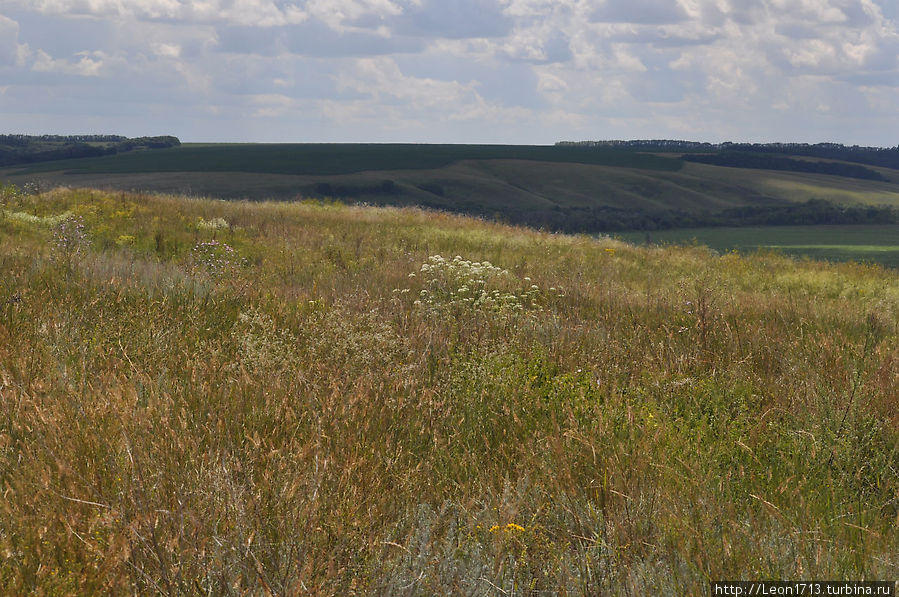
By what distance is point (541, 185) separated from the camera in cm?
11088

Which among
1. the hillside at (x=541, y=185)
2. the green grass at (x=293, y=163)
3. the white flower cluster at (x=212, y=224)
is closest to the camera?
the white flower cluster at (x=212, y=224)

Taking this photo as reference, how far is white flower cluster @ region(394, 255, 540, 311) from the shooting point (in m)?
7.95

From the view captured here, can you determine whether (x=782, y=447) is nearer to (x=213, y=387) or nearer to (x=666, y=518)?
(x=666, y=518)

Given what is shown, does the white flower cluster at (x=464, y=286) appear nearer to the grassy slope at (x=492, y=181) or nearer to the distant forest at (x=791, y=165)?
the grassy slope at (x=492, y=181)

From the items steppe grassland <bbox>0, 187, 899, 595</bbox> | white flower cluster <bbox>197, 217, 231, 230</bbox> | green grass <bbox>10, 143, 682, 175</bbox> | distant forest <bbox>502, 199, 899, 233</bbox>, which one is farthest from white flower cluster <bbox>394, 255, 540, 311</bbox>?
green grass <bbox>10, 143, 682, 175</bbox>

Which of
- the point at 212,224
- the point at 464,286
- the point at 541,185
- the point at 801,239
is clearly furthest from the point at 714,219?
the point at 464,286

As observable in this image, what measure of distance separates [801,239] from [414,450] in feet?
210

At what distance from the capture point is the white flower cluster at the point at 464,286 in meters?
7.95

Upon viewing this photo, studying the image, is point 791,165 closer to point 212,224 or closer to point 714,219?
point 714,219

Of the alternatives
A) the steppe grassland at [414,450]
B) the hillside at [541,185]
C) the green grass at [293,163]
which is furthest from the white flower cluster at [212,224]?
the green grass at [293,163]

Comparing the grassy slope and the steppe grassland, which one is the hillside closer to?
the grassy slope

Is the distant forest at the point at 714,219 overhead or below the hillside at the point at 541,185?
below

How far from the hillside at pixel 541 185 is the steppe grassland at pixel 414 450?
65.7 meters

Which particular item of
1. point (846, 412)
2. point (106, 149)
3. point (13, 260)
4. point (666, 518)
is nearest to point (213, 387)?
point (666, 518)
